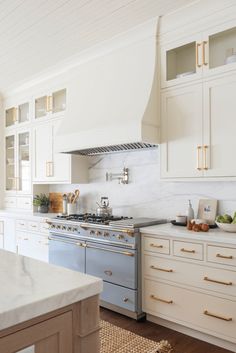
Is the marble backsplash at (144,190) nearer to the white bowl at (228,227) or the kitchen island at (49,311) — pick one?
the white bowl at (228,227)

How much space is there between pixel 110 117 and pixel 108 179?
1014 millimetres

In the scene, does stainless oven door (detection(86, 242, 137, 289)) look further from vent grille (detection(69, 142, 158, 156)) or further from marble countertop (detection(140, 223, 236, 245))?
vent grille (detection(69, 142, 158, 156))

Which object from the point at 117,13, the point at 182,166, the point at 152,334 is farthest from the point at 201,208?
the point at 117,13

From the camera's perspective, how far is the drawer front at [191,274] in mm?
2348

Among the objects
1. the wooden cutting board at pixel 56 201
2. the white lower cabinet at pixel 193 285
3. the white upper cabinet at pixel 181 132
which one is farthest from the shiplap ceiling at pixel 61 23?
the white lower cabinet at pixel 193 285

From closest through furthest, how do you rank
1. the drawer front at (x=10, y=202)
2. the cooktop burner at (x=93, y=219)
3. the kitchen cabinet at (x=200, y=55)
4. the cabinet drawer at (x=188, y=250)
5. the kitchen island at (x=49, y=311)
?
the kitchen island at (x=49, y=311) < the cabinet drawer at (x=188, y=250) < the kitchen cabinet at (x=200, y=55) < the cooktop burner at (x=93, y=219) < the drawer front at (x=10, y=202)

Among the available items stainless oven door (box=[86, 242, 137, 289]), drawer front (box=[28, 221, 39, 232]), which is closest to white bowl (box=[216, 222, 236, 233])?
stainless oven door (box=[86, 242, 137, 289])

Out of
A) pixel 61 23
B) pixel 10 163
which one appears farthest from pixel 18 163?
pixel 61 23

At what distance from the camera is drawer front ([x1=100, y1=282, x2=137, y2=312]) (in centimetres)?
288

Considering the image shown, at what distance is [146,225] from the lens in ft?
9.86

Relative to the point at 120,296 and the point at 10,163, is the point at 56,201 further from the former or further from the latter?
the point at 120,296

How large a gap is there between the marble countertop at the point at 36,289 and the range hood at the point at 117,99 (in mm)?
1898

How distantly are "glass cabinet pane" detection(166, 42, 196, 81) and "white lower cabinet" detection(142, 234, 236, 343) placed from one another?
1.58m

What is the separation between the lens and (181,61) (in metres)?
2.99
